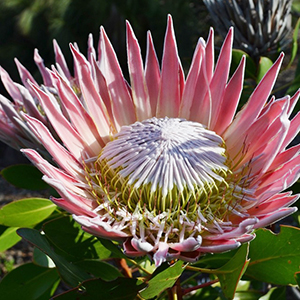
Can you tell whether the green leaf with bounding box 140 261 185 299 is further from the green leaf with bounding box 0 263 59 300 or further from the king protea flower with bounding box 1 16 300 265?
the green leaf with bounding box 0 263 59 300

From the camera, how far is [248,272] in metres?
1.06

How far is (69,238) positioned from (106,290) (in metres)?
0.18

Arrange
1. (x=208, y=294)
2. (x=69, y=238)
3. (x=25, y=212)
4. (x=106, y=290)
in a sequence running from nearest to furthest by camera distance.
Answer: (x=106, y=290)
(x=69, y=238)
(x=25, y=212)
(x=208, y=294)

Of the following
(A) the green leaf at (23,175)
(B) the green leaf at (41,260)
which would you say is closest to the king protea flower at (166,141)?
(A) the green leaf at (23,175)

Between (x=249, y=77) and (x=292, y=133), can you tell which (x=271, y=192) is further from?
(x=249, y=77)

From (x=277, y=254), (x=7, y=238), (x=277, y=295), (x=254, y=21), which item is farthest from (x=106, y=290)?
(x=254, y=21)

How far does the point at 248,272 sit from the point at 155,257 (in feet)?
1.34

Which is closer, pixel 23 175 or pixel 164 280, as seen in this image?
pixel 164 280

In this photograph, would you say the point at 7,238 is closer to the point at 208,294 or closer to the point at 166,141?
the point at 166,141

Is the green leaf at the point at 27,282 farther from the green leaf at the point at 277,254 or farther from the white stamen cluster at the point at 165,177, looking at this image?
the green leaf at the point at 277,254

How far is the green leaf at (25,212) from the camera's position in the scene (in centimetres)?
114

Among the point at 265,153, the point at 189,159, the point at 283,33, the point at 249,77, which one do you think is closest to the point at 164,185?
the point at 189,159

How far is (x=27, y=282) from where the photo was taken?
130cm

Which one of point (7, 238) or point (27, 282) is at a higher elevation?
point (7, 238)
